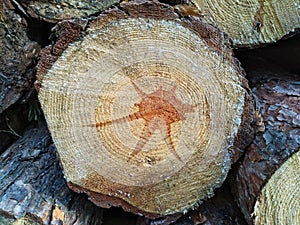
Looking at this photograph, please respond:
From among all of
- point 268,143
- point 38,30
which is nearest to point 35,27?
point 38,30

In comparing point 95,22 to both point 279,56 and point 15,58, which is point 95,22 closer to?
point 15,58

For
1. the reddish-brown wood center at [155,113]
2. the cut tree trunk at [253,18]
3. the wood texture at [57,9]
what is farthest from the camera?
the cut tree trunk at [253,18]

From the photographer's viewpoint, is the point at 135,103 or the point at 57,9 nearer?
the point at 135,103

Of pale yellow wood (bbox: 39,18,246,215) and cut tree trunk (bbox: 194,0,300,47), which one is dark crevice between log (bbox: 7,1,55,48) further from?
cut tree trunk (bbox: 194,0,300,47)

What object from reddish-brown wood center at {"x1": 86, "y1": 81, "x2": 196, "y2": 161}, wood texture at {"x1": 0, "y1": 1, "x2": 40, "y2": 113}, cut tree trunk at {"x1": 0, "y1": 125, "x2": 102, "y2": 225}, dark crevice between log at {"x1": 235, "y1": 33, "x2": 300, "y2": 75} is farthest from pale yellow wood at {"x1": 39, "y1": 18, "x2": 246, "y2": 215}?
dark crevice between log at {"x1": 235, "y1": 33, "x2": 300, "y2": 75}

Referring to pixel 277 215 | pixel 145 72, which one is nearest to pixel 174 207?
pixel 277 215

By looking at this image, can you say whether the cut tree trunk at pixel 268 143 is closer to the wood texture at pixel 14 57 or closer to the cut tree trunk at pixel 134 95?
the cut tree trunk at pixel 134 95

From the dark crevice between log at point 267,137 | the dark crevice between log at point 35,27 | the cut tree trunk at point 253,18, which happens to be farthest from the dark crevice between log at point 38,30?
the dark crevice between log at point 267,137
